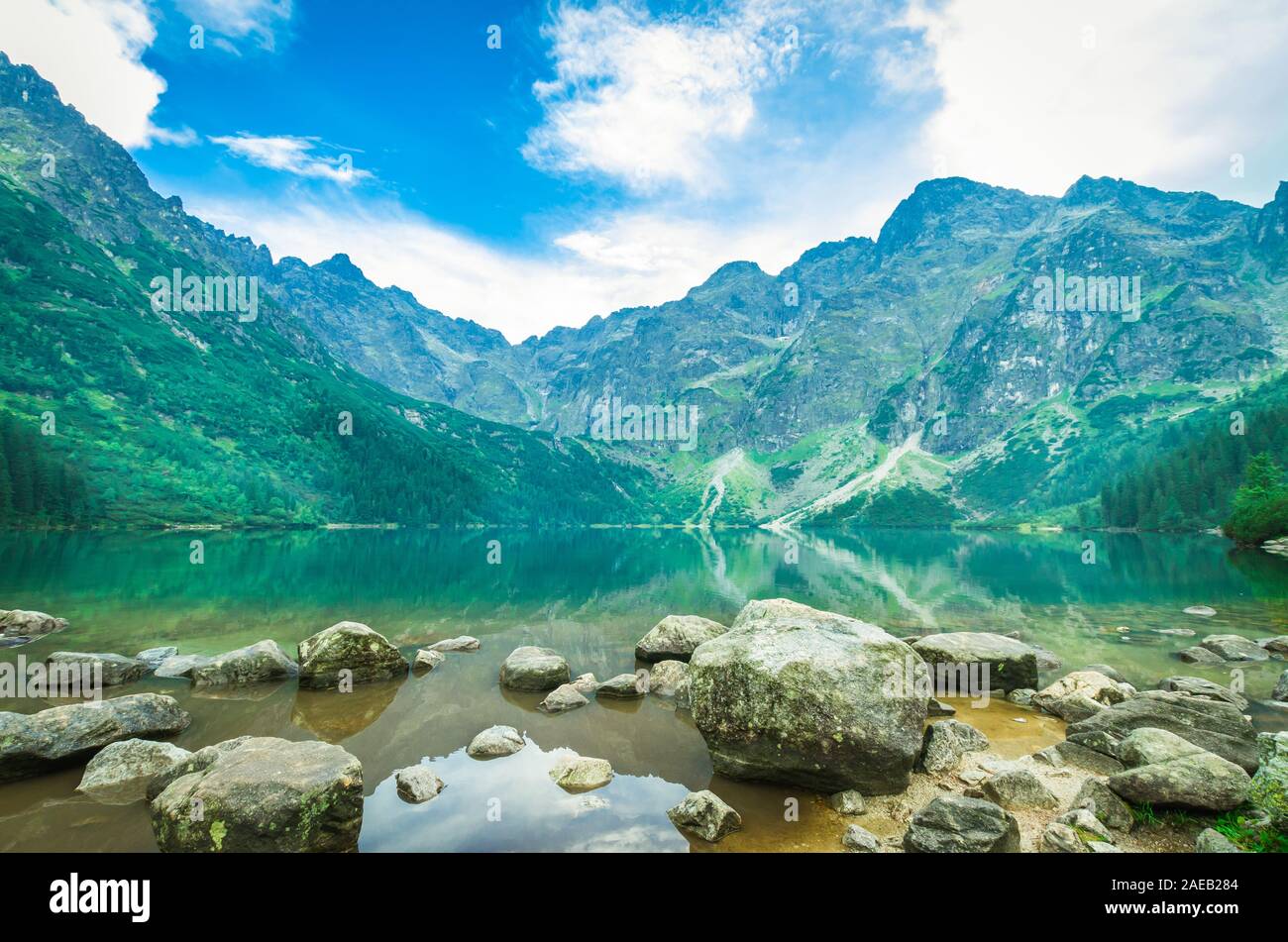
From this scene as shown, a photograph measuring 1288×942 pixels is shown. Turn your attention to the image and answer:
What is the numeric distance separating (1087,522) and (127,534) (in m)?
262

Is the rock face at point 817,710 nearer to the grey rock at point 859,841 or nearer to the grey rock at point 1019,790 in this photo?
the grey rock at point 1019,790

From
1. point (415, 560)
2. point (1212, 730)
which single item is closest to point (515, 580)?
point (415, 560)

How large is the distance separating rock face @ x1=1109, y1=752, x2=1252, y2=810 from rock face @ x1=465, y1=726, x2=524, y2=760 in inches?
548

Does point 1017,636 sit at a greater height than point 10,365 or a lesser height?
lesser

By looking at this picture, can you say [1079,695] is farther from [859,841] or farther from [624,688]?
[624,688]

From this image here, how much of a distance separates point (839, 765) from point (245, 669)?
2153 cm

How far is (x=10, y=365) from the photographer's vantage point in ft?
519

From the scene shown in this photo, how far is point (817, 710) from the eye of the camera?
12500 mm

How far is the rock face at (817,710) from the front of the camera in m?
12.4

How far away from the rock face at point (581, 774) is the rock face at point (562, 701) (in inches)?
192

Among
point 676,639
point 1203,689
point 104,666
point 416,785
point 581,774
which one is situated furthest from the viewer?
point 676,639

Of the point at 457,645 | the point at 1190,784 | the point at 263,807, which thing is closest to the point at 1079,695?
the point at 1190,784

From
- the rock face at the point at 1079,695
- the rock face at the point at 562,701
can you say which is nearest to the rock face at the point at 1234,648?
the rock face at the point at 1079,695
